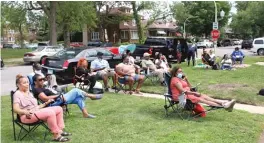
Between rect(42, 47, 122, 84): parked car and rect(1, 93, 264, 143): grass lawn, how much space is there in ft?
17.7

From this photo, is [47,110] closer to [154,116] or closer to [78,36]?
[154,116]

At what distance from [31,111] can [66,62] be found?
8.42 metres

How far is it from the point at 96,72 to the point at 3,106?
10.5 ft

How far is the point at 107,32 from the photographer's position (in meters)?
69.7

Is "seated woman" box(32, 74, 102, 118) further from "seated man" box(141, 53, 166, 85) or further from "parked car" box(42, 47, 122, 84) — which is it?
"parked car" box(42, 47, 122, 84)

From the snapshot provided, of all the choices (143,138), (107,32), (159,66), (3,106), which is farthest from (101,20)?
(143,138)

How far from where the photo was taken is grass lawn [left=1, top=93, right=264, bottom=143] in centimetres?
575

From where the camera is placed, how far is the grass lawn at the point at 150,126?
18.9 ft

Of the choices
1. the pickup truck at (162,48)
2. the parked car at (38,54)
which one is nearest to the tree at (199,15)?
the parked car at (38,54)

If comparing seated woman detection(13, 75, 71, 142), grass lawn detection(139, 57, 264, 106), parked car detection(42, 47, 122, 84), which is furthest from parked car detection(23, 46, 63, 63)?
seated woman detection(13, 75, 71, 142)

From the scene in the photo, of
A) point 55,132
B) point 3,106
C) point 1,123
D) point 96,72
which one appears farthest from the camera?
point 96,72

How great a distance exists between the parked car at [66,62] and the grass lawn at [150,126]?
539 centimetres

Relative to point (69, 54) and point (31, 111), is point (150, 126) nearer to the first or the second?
point (31, 111)

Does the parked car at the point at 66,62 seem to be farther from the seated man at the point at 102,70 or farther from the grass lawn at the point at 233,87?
the grass lawn at the point at 233,87
